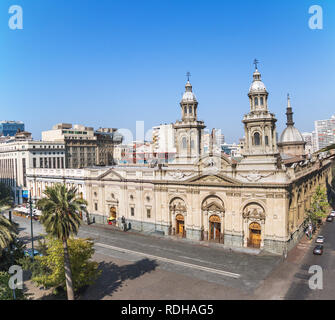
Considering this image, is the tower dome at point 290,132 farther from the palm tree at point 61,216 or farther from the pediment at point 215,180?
the palm tree at point 61,216

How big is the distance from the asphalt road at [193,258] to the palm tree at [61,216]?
13.7ft

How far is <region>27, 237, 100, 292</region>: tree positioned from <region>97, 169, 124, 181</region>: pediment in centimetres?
2777

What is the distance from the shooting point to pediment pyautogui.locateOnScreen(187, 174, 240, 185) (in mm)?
45819

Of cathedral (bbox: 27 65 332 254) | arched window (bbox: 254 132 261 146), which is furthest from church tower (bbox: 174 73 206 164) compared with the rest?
arched window (bbox: 254 132 261 146)

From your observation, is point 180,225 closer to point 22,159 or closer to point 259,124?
point 259,124

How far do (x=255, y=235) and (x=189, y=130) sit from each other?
2192cm

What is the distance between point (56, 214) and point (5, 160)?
85.3 m

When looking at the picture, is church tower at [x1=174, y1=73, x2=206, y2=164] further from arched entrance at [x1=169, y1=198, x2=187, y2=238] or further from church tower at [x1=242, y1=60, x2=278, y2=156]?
church tower at [x1=242, y1=60, x2=278, y2=156]

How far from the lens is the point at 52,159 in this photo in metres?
101

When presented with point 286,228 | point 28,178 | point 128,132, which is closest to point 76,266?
point 286,228

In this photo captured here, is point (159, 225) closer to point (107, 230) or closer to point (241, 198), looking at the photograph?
point (107, 230)

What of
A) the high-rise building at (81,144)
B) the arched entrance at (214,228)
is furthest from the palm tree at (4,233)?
the high-rise building at (81,144)

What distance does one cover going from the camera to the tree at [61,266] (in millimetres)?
29234

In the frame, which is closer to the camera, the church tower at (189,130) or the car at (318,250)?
the car at (318,250)
